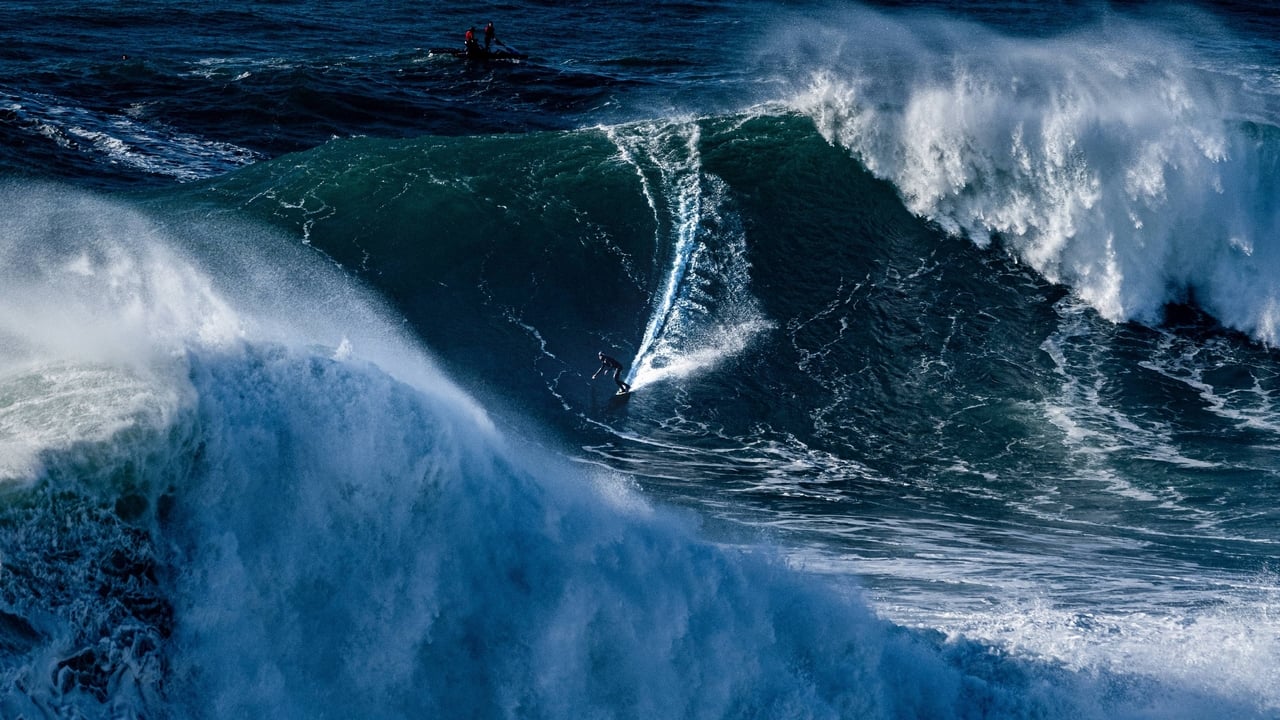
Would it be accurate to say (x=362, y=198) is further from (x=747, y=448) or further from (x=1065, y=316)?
(x=1065, y=316)

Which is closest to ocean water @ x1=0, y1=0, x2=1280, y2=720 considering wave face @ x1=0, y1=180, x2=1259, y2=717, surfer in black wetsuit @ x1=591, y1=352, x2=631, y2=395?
wave face @ x1=0, y1=180, x2=1259, y2=717

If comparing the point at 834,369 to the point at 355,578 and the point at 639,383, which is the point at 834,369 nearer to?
the point at 639,383

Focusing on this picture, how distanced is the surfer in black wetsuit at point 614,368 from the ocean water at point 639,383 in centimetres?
22

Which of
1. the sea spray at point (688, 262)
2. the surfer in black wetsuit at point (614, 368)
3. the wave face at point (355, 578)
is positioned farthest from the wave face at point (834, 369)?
the wave face at point (355, 578)

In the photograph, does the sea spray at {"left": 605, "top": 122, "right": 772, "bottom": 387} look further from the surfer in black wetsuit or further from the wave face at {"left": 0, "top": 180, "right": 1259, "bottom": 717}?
the wave face at {"left": 0, "top": 180, "right": 1259, "bottom": 717}

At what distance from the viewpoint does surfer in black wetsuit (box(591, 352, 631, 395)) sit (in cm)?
1329

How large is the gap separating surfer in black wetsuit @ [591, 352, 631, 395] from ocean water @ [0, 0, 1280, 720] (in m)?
0.22

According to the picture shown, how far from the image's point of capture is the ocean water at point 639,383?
819 centimetres

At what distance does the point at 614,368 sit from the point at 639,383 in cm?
35

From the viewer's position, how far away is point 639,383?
1373cm

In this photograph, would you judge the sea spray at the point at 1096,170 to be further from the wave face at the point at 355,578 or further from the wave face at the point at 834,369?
the wave face at the point at 355,578

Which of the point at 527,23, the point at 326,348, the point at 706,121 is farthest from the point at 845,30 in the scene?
the point at 326,348

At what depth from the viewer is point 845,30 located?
30.5 metres

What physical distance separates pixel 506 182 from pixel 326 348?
9367 millimetres
